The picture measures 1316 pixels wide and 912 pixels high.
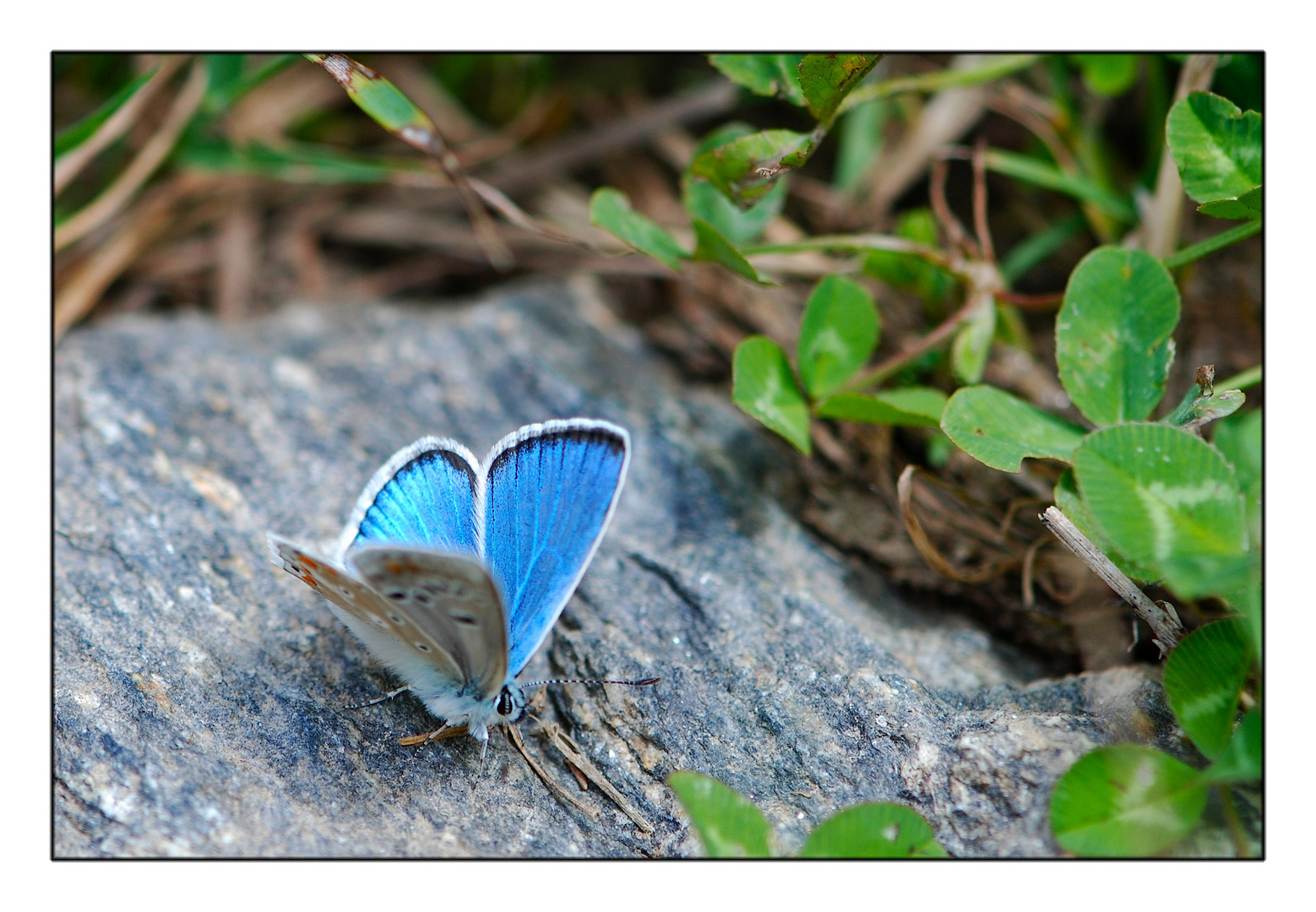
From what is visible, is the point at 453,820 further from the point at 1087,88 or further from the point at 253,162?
the point at 1087,88

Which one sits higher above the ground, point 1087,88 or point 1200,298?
point 1087,88

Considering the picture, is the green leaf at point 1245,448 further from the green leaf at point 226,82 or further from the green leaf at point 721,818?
the green leaf at point 226,82

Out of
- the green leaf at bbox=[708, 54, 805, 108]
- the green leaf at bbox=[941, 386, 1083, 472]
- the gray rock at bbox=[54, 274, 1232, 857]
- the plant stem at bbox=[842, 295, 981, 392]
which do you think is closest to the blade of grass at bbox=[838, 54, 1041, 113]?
the green leaf at bbox=[708, 54, 805, 108]

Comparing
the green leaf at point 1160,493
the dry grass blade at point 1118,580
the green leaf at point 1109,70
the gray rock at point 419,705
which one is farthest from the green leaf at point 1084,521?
the green leaf at point 1109,70

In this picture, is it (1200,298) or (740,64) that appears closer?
(740,64)

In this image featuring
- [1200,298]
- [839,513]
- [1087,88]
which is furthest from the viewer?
[1087,88]

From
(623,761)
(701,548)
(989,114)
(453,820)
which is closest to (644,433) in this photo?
(701,548)

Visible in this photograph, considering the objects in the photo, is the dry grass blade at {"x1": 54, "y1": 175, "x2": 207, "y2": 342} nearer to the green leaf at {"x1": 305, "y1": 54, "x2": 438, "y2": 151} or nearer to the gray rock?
the gray rock
